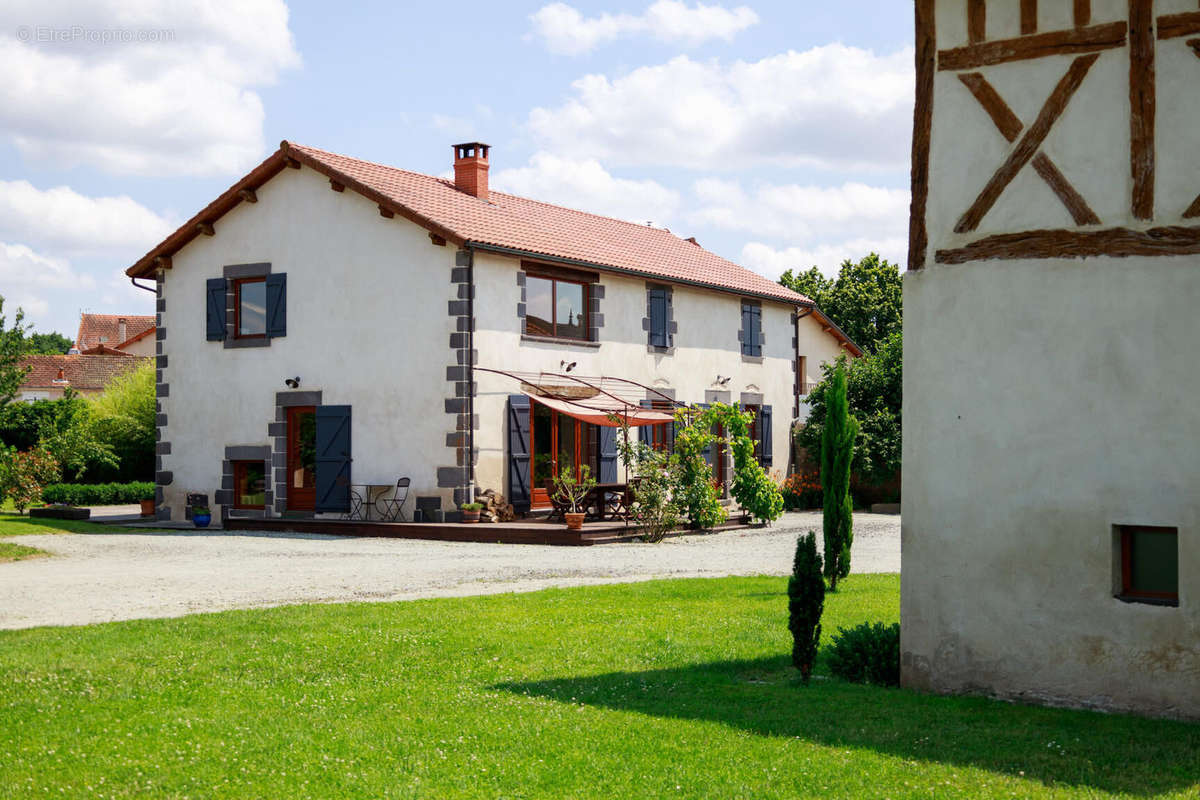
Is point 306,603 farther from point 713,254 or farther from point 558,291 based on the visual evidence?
point 713,254

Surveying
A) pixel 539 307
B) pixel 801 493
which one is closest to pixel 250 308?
pixel 539 307

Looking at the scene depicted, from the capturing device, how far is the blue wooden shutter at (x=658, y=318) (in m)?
24.7

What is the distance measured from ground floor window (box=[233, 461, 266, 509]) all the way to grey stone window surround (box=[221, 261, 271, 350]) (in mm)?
2160

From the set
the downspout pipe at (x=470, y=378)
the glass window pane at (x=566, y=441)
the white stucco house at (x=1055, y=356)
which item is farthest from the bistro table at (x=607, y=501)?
the white stucco house at (x=1055, y=356)

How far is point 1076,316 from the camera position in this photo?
7.22 metres

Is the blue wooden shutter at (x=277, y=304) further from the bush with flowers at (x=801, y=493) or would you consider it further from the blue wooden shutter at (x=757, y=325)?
the bush with flowers at (x=801, y=493)

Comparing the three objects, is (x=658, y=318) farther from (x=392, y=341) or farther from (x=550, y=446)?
(x=392, y=341)

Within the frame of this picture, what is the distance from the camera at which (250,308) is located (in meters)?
23.1

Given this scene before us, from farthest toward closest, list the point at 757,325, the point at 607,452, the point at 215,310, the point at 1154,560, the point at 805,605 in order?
1. the point at 757,325
2. the point at 607,452
3. the point at 215,310
4. the point at 805,605
5. the point at 1154,560

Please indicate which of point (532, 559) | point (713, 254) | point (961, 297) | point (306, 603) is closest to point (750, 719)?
point (961, 297)

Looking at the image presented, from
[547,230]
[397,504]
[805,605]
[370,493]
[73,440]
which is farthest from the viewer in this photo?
[73,440]

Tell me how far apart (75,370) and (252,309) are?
4216 cm

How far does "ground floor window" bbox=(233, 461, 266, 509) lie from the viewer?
2277 cm

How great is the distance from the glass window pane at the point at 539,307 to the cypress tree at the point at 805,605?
14264mm
